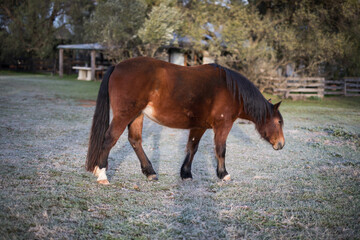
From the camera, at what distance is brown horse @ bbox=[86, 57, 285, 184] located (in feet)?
12.7

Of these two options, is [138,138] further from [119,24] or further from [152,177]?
[119,24]

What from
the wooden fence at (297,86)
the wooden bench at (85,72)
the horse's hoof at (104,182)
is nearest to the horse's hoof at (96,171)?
the horse's hoof at (104,182)

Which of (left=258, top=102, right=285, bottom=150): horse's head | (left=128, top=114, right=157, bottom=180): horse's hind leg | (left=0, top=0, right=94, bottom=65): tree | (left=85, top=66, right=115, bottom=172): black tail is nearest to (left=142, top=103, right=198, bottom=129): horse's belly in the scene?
(left=128, top=114, right=157, bottom=180): horse's hind leg

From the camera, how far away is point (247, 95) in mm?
4328

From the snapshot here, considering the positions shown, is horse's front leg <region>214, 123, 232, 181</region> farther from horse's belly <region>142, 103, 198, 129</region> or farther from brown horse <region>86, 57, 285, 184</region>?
horse's belly <region>142, 103, 198, 129</region>

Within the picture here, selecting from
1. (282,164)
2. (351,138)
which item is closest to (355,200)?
(282,164)

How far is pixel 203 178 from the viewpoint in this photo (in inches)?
175

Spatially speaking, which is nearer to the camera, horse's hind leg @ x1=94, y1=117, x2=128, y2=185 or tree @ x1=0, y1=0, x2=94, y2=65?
horse's hind leg @ x1=94, y1=117, x2=128, y2=185

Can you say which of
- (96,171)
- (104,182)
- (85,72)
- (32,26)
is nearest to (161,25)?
(85,72)

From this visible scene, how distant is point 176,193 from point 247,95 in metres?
1.69

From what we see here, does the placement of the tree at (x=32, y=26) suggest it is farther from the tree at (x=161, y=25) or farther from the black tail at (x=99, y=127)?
the black tail at (x=99, y=127)

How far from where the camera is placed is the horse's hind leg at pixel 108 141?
3877 mm

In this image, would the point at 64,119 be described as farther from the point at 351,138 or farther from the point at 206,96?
the point at 351,138

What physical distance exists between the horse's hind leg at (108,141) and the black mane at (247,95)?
60.5 inches
